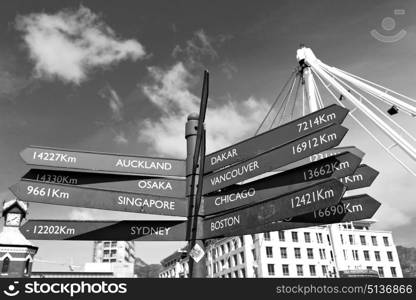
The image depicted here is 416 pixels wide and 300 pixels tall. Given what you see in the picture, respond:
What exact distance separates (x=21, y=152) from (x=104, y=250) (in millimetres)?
144188

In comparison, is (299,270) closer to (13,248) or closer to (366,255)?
(366,255)

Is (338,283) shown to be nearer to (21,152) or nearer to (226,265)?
(21,152)

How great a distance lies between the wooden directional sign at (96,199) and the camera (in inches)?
252

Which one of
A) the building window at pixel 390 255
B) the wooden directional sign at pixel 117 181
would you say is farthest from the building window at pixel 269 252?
the wooden directional sign at pixel 117 181

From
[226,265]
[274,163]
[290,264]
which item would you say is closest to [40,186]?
[274,163]

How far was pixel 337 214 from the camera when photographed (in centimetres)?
628

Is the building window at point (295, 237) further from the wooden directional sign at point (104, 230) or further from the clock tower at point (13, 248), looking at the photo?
the wooden directional sign at point (104, 230)

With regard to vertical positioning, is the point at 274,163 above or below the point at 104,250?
below

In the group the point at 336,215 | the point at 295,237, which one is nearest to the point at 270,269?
the point at 295,237

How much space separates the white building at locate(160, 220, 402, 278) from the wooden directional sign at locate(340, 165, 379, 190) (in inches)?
2266

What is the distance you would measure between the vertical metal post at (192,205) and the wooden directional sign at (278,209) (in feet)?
0.64

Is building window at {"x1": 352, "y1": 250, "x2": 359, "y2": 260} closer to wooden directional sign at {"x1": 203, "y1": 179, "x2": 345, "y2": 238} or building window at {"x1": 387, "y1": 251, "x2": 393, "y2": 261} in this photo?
building window at {"x1": 387, "y1": 251, "x2": 393, "y2": 261}

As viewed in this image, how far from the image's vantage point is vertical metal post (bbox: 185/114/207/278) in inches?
236

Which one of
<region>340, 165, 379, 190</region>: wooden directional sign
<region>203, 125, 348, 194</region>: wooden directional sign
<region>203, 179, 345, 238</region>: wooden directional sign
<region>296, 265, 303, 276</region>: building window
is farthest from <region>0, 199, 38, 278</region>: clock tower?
<region>296, 265, 303, 276</region>: building window
